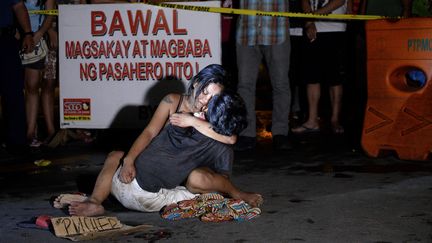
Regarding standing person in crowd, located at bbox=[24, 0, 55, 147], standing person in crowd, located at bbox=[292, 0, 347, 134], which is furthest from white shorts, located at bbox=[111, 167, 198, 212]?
standing person in crowd, located at bbox=[292, 0, 347, 134]

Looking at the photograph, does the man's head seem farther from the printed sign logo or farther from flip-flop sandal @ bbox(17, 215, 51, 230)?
the printed sign logo

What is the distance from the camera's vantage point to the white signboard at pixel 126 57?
25.0 ft

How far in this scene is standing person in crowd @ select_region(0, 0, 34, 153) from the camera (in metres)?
7.71

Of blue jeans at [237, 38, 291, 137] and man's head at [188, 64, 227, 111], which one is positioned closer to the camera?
man's head at [188, 64, 227, 111]

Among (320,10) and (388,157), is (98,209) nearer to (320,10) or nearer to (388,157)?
(388,157)

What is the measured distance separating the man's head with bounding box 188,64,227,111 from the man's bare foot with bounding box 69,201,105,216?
0.93m

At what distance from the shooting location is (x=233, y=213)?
489 cm

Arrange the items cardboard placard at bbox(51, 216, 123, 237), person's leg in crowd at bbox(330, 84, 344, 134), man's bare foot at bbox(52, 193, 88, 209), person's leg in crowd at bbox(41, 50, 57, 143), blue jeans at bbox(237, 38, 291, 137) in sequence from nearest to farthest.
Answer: cardboard placard at bbox(51, 216, 123, 237) → man's bare foot at bbox(52, 193, 88, 209) → blue jeans at bbox(237, 38, 291, 137) → person's leg in crowd at bbox(41, 50, 57, 143) → person's leg in crowd at bbox(330, 84, 344, 134)

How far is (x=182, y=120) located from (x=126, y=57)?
307 cm

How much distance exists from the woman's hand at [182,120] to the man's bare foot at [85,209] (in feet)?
2.46

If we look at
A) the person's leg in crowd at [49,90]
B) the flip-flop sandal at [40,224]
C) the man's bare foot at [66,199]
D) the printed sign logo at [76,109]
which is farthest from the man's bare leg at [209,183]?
the person's leg in crowd at [49,90]

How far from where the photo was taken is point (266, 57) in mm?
7945

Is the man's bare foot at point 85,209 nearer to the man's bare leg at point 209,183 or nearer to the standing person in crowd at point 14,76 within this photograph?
the man's bare leg at point 209,183

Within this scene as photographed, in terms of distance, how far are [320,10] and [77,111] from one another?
2820 mm
